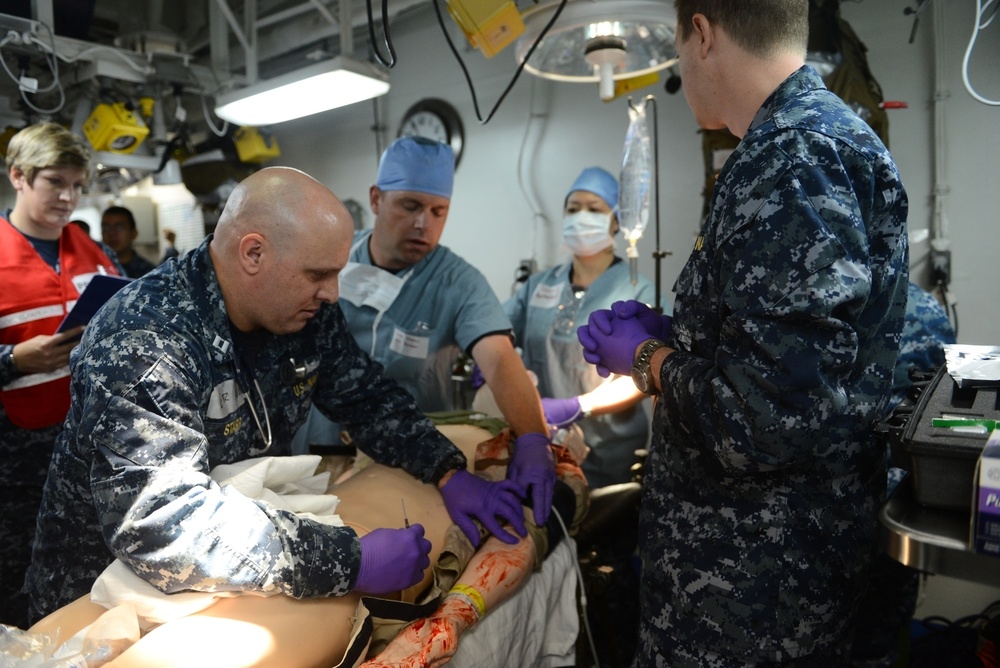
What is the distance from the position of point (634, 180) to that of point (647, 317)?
3.14ft

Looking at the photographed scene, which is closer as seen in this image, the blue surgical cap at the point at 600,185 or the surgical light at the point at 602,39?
the surgical light at the point at 602,39

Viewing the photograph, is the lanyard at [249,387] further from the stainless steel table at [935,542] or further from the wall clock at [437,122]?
the wall clock at [437,122]

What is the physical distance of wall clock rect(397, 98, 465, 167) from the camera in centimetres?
446

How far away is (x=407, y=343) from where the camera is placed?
7.25ft

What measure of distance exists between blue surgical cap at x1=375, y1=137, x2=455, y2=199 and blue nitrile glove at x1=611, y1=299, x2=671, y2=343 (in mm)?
1006

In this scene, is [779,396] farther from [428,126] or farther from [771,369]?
[428,126]

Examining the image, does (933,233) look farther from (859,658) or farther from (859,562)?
(859,562)

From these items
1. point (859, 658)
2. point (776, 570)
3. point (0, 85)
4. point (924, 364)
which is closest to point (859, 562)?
point (776, 570)

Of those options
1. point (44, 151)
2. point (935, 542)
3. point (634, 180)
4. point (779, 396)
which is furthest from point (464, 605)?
point (44, 151)

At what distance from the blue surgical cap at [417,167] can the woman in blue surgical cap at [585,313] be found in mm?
784

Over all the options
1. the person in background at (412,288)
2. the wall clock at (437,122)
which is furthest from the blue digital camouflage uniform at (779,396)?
the wall clock at (437,122)

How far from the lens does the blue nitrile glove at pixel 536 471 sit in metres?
1.64

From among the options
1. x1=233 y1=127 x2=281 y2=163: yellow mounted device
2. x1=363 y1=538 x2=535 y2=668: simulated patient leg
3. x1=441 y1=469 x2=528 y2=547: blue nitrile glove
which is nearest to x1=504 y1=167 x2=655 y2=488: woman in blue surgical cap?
x1=441 y1=469 x2=528 y2=547: blue nitrile glove

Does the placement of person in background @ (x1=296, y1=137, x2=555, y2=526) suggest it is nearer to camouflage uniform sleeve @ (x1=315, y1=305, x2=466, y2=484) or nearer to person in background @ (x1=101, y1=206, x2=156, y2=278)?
camouflage uniform sleeve @ (x1=315, y1=305, x2=466, y2=484)
